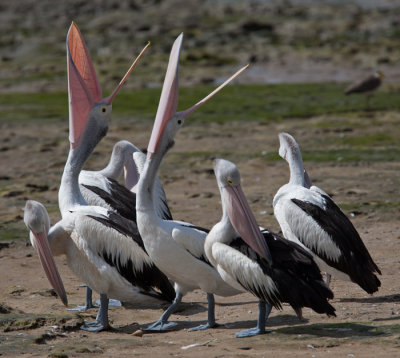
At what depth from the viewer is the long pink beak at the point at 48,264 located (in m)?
5.68

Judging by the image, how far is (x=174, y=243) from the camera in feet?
18.0

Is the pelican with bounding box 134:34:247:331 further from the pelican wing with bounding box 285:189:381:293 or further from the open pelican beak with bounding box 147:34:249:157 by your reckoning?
the pelican wing with bounding box 285:189:381:293

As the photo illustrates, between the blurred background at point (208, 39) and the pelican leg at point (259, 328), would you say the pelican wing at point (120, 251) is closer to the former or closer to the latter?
the pelican leg at point (259, 328)

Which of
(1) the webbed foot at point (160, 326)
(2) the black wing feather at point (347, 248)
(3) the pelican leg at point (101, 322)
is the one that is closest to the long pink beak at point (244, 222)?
(1) the webbed foot at point (160, 326)

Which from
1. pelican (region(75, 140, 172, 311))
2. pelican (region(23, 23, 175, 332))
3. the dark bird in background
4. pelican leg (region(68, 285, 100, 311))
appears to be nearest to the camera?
pelican (region(23, 23, 175, 332))

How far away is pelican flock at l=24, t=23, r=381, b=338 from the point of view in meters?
5.15

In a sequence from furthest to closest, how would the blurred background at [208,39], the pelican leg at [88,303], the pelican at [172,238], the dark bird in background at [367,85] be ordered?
the blurred background at [208,39] → the dark bird in background at [367,85] → the pelican leg at [88,303] → the pelican at [172,238]

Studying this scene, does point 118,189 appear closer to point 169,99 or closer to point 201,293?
point 201,293

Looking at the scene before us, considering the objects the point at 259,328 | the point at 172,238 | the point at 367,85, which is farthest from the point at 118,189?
the point at 367,85

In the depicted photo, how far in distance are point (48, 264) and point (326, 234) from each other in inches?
82.2

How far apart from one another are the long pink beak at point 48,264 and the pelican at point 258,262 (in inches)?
43.9

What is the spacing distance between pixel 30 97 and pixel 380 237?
11.8m

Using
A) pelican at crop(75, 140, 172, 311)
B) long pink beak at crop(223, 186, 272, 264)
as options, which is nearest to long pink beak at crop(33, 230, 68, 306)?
pelican at crop(75, 140, 172, 311)

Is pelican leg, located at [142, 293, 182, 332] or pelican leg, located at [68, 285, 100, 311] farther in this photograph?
pelican leg, located at [68, 285, 100, 311]
